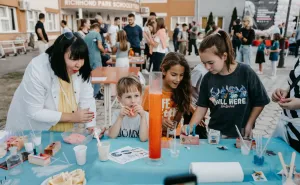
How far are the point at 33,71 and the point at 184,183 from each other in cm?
164

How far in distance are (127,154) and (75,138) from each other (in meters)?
0.43

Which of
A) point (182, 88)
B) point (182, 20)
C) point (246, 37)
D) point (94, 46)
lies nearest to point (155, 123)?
Answer: point (182, 88)

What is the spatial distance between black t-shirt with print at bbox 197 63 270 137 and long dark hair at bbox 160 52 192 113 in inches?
14.5

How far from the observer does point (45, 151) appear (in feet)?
4.79

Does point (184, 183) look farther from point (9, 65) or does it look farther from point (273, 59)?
point (9, 65)

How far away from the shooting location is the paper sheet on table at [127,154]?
135cm

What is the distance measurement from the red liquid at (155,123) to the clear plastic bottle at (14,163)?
2.35 feet

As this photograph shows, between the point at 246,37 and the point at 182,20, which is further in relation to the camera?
the point at 182,20

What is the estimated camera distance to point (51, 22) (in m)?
16.9

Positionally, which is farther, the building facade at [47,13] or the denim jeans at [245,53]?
the building facade at [47,13]

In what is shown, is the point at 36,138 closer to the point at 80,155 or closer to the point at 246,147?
the point at 80,155

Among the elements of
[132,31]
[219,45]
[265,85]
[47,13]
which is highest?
[47,13]

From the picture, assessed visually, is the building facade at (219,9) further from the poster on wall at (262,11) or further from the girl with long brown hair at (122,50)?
the girl with long brown hair at (122,50)

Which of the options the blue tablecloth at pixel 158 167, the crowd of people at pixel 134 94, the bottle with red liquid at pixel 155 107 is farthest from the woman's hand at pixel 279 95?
the bottle with red liquid at pixel 155 107
